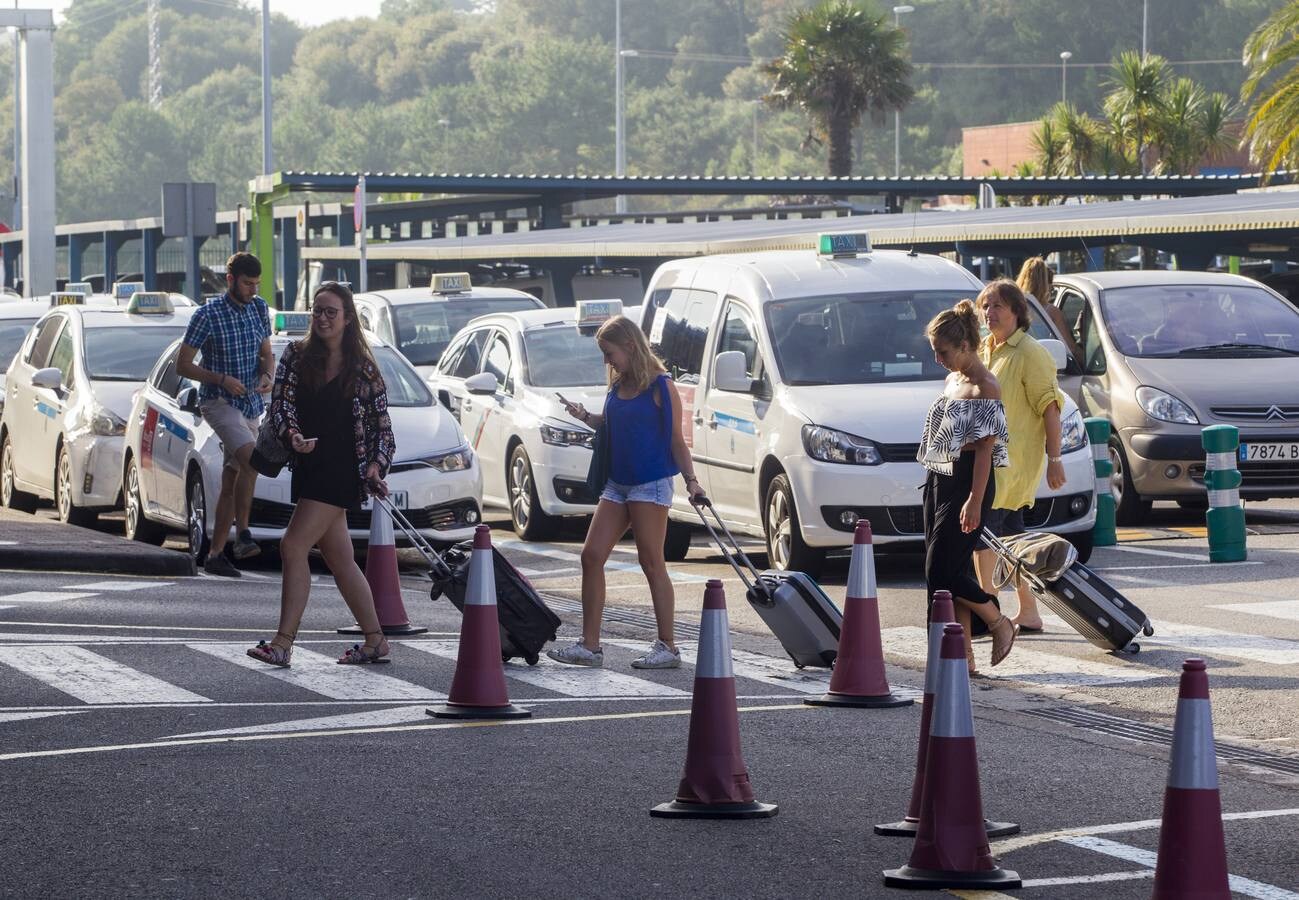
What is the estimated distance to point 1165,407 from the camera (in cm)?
1586

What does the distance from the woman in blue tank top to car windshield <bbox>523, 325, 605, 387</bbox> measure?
6.88 m

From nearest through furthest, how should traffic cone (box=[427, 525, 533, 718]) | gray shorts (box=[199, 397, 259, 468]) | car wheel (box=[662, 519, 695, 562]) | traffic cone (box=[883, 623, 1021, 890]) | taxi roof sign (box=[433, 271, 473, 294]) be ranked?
traffic cone (box=[883, 623, 1021, 890]) < traffic cone (box=[427, 525, 533, 718]) < gray shorts (box=[199, 397, 259, 468]) < car wheel (box=[662, 519, 695, 562]) < taxi roof sign (box=[433, 271, 473, 294])

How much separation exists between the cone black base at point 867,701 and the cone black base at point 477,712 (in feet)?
3.87

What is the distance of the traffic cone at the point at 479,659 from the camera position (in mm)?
8812

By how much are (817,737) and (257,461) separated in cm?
315

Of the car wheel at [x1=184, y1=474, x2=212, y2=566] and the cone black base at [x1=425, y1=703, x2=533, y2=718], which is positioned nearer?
the cone black base at [x1=425, y1=703, x2=533, y2=718]

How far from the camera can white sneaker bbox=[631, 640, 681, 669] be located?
33.6ft

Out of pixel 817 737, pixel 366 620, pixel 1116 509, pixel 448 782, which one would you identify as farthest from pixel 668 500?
pixel 1116 509

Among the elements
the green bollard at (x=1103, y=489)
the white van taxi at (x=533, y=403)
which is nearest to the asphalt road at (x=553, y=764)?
the green bollard at (x=1103, y=489)

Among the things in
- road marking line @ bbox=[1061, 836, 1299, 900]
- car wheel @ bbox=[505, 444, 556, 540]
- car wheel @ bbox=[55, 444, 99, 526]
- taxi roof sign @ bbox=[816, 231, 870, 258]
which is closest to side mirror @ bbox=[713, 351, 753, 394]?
taxi roof sign @ bbox=[816, 231, 870, 258]

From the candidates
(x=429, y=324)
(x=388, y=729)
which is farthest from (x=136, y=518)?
(x=388, y=729)

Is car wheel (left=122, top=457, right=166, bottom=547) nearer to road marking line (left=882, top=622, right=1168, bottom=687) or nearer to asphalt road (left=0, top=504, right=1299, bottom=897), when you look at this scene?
asphalt road (left=0, top=504, right=1299, bottom=897)

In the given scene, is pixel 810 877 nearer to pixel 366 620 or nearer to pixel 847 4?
pixel 366 620

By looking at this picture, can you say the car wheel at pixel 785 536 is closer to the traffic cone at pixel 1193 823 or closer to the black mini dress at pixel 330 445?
the black mini dress at pixel 330 445
